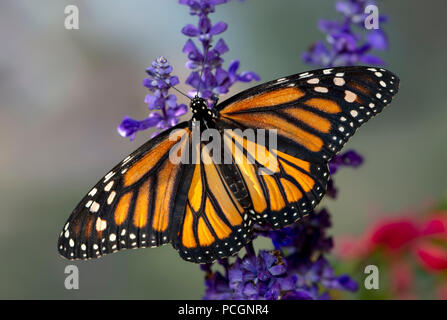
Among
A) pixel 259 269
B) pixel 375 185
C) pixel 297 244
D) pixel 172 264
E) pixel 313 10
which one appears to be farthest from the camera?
pixel 313 10

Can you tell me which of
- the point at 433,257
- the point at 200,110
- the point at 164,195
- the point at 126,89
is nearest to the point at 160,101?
the point at 200,110

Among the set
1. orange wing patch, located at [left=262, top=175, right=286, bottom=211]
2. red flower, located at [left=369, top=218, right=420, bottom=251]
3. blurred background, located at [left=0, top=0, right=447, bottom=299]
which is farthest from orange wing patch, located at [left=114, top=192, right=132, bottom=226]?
blurred background, located at [left=0, top=0, right=447, bottom=299]

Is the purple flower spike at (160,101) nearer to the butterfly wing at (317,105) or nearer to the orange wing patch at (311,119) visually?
the butterfly wing at (317,105)

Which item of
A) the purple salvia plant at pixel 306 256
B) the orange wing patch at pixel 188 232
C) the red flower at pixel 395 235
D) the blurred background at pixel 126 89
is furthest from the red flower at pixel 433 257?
the blurred background at pixel 126 89

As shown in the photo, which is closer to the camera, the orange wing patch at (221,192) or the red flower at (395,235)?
the orange wing patch at (221,192)

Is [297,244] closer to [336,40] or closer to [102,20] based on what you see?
[336,40]

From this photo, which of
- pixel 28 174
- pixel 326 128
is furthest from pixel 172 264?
pixel 326 128

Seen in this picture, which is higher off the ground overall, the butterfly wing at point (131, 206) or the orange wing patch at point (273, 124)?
the orange wing patch at point (273, 124)
